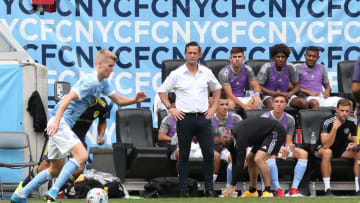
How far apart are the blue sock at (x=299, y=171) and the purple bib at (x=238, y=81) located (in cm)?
157

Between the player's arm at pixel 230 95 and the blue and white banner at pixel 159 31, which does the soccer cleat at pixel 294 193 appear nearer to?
the player's arm at pixel 230 95

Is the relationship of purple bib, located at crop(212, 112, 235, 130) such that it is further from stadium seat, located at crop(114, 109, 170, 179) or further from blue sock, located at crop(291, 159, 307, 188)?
blue sock, located at crop(291, 159, 307, 188)

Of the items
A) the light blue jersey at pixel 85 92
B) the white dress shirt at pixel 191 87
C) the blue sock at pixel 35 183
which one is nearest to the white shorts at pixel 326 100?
the white dress shirt at pixel 191 87

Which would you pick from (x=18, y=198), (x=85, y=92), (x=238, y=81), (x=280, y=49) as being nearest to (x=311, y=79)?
(x=280, y=49)

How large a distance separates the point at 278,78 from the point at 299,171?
1.69 m

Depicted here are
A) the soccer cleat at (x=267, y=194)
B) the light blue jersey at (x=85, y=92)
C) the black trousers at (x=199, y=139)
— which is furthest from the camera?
the soccer cleat at (x=267, y=194)

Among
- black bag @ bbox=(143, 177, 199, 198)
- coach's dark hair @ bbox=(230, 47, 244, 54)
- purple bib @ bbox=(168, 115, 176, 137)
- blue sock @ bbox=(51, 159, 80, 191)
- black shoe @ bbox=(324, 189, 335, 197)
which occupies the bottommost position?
black shoe @ bbox=(324, 189, 335, 197)

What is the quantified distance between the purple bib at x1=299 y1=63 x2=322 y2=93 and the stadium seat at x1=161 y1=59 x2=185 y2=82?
77.6 inches

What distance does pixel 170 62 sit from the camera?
1381cm

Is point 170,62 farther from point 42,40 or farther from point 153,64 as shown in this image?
point 42,40

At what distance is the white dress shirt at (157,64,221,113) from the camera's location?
11680 millimetres

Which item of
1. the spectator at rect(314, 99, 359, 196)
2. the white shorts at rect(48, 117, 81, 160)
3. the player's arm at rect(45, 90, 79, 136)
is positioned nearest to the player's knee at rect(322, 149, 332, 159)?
the spectator at rect(314, 99, 359, 196)

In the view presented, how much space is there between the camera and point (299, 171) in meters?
12.9

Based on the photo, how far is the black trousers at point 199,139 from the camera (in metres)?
11.6
